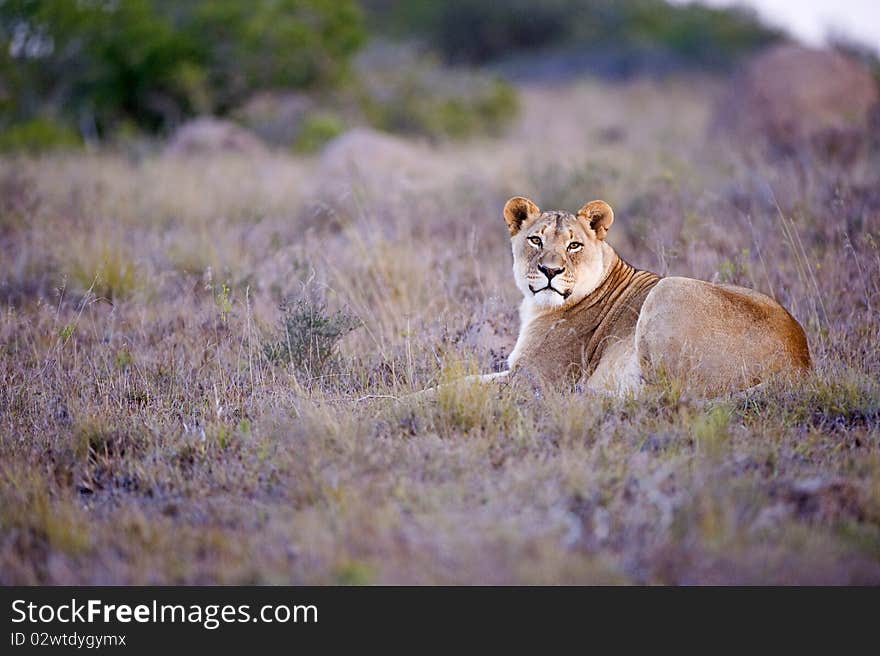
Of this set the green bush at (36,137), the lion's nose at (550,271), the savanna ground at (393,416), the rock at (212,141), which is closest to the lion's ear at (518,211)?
the lion's nose at (550,271)

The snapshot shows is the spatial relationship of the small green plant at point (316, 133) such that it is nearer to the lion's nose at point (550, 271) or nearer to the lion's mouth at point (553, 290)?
the lion's mouth at point (553, 290)

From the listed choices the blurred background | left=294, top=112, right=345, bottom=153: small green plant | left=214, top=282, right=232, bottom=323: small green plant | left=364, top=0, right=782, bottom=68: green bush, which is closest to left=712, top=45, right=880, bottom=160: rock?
the blurred background

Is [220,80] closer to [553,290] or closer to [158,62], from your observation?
[158,62]

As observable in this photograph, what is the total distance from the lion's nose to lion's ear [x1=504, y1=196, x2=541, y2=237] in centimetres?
56

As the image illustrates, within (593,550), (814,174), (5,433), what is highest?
(814,174)

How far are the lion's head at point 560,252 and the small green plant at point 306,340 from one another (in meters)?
1.51

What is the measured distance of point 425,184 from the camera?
1330cm

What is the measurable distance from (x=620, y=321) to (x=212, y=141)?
12218 mm

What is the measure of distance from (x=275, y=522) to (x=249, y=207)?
8.28 metres

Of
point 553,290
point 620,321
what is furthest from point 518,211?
point 620,321

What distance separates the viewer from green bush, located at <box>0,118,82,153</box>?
54.1ft

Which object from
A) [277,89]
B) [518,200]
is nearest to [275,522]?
[518,200]

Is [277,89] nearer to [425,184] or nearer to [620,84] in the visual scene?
[425,184]

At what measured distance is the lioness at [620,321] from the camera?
18.7 ft
